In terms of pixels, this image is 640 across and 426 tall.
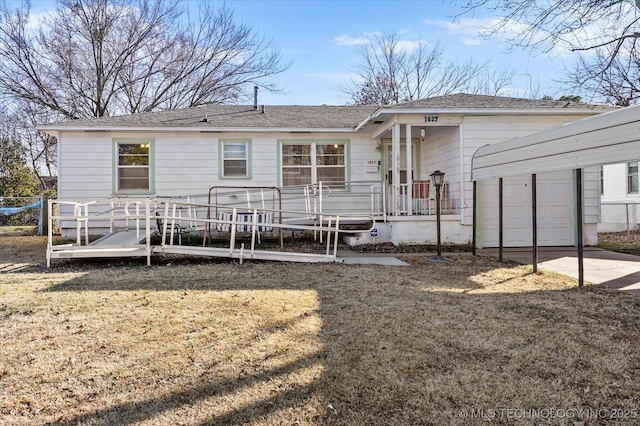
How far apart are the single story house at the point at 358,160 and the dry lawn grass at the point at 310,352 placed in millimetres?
4364

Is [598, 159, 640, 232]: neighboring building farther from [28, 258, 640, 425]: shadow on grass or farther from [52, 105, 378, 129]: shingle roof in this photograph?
[28, 258, 640, 425]: shadow on grass

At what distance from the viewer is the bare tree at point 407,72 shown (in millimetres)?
26156

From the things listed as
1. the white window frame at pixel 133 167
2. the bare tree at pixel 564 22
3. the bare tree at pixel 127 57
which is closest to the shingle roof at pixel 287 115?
the white window frame at pixel 133 167

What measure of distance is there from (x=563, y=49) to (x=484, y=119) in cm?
233

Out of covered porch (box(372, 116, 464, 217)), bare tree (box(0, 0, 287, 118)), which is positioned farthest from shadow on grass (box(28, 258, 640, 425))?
bare tree (box(0, 0, 287, 118))

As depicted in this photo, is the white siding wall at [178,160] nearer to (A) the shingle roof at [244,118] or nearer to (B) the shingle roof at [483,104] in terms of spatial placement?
(A) the shingle roof at [244,118]

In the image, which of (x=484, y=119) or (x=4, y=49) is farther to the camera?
(x=4, y=49)

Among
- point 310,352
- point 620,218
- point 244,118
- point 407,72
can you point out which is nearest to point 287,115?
point 244,118

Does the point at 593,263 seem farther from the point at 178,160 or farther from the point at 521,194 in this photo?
the point at 178,160

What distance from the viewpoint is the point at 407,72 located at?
26.4 meters

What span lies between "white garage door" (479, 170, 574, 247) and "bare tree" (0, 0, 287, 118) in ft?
49.8

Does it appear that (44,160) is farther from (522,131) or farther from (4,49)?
(522,131)

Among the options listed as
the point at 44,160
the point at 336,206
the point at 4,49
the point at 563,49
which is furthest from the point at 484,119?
the point at 44,160

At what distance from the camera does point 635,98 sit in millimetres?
15617
